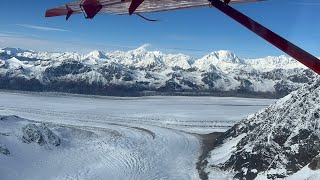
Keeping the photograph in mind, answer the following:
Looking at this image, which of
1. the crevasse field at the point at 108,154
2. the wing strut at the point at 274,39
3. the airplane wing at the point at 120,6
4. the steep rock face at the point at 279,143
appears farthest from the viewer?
the crevasse field at the point at 108,154

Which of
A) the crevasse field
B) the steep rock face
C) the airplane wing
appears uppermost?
the airplane wing

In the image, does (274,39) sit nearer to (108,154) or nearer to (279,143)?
(279,143)

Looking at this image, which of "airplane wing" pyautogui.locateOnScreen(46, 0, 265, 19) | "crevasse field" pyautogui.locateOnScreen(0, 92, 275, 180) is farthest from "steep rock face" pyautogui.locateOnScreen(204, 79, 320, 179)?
"airplane wing" pyautogui.locateOnScreen(46, 0, 265, 19)

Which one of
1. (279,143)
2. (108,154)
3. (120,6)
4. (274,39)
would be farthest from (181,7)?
(108,154)

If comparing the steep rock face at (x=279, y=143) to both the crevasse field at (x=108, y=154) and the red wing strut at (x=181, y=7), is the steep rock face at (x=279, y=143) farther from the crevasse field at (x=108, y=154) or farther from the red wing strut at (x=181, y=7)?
the red wing strut at (x=181, y=7)

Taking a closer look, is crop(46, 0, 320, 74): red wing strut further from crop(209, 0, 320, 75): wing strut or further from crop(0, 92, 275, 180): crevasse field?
crop(0, 92, 275, 180): crevasse field

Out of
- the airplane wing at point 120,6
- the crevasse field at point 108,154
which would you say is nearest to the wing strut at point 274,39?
the airplane wing at point 120,6
